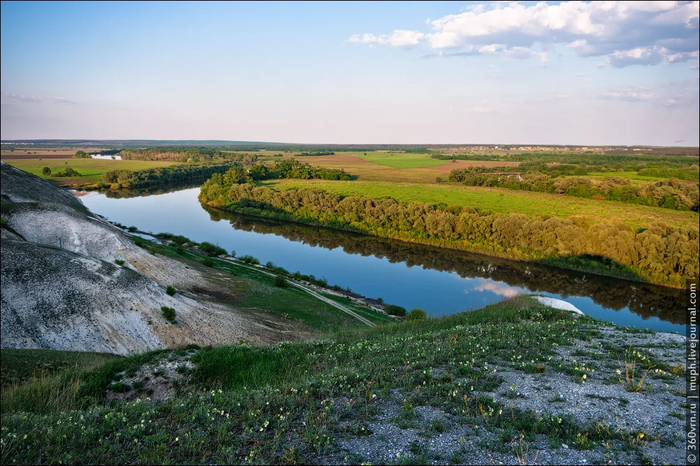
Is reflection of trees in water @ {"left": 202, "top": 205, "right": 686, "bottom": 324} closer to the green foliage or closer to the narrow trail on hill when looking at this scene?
the narrow trail on hill

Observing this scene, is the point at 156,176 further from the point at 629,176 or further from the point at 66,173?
the point at 629,176

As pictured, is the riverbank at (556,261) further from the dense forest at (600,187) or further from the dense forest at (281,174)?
the dense forest at (281,174)

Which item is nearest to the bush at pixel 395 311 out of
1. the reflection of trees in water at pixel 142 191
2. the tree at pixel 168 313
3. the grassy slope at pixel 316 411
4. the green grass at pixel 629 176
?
the tree at pixel 168 313

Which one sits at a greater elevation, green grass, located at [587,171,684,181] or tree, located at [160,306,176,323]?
green grass, located at [587,171,684,181]

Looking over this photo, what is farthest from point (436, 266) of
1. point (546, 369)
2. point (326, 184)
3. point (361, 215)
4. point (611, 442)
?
point (326, 184)

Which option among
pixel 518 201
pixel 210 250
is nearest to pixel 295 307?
pixel 210 250

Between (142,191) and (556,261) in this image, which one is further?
(142,191)

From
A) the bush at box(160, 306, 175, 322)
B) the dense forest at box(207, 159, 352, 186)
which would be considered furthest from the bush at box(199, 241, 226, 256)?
the dense forest at box(207, 159, 352, 186)
